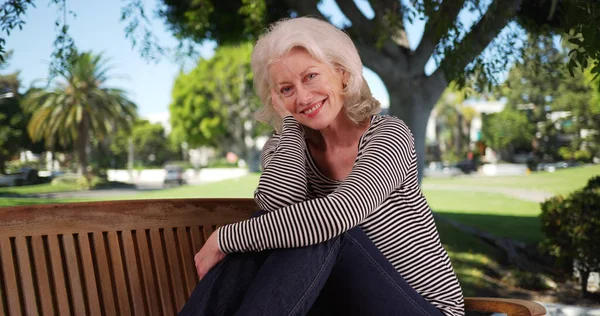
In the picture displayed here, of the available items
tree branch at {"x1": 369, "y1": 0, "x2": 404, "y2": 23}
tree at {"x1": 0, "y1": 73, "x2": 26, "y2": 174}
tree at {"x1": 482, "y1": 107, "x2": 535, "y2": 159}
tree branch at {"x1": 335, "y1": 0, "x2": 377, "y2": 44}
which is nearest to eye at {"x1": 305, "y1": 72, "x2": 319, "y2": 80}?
tree branch at {"x1": 369, "y1": 0, "x2": 404, "y2": 23}

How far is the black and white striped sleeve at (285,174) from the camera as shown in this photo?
5.30 feet

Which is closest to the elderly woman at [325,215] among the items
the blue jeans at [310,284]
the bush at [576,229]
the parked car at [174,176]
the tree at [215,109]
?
the blue jeans at [310,284]

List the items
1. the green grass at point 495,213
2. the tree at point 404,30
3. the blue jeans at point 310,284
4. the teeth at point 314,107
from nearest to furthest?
the blue jeans at point 310,284 < the teeth at point 314,107 < the tree at point 404,30 < the green grass at point 495,213

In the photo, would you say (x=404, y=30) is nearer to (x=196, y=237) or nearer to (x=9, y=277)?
(x=196, y=237)

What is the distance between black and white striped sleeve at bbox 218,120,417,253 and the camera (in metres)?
1.41

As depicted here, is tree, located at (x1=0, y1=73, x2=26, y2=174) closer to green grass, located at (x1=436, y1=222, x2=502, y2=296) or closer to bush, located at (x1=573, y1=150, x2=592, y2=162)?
green grass, located at (x1=436, y1=222, x2=502, y2=296)

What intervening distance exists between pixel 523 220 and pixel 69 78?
6.98 meters

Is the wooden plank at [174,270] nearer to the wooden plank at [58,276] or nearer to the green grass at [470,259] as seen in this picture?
the wooden plank at [58,276]

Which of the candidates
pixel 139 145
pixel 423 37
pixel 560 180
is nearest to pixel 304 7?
pixel 423 37

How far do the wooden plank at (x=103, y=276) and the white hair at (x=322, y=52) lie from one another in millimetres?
728

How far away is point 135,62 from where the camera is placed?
8.41m

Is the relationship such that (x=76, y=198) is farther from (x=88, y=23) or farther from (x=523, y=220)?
(x=523, y=220)

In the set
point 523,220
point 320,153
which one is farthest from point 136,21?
point 523,220

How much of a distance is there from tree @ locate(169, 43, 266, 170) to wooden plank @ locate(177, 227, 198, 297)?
1863 cm
